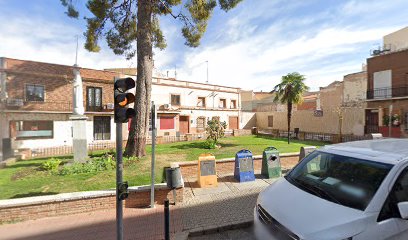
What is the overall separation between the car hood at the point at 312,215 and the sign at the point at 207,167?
426 cm

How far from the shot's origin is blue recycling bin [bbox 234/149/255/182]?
8.17 meters

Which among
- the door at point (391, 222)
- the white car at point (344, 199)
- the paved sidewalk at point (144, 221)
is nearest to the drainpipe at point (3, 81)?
the paved sidewalk at point (144, 221)

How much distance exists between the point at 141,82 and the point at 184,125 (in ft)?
55.6

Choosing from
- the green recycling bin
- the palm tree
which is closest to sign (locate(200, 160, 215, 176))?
the green recycling bin

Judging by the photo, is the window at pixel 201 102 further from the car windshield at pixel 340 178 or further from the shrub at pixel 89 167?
the car windshield at pixel 340 178

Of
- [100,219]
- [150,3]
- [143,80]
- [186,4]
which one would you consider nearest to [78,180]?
[100,219]

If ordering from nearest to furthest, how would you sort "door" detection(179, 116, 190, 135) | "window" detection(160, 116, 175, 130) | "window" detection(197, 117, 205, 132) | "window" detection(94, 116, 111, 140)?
"window" detection(94, 116, 111, 140)
"window" detection(160, 116, 175, 130)
"door" detection(179, 116, 190, 135)
"window" detection(197, 117, 205, 132)

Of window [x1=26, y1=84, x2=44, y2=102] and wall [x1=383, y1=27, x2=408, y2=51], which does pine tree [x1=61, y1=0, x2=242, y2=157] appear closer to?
window [x1=26, y1=84, x2=44, y2=102]

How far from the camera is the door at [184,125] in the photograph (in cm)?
2773

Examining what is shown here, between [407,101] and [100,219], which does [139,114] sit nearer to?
[100,219]

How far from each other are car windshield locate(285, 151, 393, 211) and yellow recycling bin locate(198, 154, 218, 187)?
3854mm

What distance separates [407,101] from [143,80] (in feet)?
69.7

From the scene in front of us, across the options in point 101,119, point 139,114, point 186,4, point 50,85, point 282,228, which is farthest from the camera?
point 101,119

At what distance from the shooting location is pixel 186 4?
1208 centimetres
